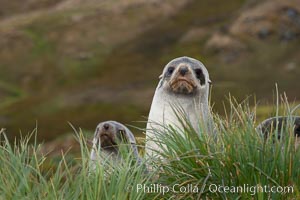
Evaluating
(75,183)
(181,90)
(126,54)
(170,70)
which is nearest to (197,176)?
(75,183)

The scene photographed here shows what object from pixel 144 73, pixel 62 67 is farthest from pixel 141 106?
pixel 62 67

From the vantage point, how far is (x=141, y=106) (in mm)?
101938

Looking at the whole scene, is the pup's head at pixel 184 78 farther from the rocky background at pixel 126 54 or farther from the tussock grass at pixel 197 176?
the rocky background at pixel 126 54

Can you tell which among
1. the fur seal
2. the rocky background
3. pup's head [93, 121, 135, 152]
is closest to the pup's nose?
the fur seal

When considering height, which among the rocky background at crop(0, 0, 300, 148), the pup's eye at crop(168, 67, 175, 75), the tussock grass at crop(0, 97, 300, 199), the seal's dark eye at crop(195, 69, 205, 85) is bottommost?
the rocky background at crop(0, 0, 300, 148)

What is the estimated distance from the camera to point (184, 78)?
9.47 m

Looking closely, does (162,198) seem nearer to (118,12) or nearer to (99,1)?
(118,12)

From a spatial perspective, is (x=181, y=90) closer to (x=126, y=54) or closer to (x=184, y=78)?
(x=184, y=78)

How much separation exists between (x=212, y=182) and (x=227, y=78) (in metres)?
113

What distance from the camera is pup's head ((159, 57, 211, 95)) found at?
31.0 ft

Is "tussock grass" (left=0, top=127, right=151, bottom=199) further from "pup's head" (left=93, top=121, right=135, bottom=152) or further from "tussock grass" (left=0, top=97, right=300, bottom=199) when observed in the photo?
"pup's head" (left=93, top=121, right=135, bottom=152)

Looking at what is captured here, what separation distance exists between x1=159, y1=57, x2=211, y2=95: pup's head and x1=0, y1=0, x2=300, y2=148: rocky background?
75.4 metres

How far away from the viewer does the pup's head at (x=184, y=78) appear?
946cm

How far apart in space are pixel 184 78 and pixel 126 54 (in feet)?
466
